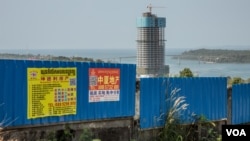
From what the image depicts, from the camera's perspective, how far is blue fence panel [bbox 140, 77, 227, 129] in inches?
333

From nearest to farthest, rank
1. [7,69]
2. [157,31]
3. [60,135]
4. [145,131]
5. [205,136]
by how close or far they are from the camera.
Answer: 1. [7,69]
2. [60,135]
3. [145,131]
4. [205,136]
5. [157,31]

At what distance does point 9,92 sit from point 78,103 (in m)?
1.37

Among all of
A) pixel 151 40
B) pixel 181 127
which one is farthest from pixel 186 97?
pixel 151 40

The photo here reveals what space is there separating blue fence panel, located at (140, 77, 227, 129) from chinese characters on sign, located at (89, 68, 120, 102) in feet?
2.04

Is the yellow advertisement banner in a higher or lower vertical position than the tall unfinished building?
lower

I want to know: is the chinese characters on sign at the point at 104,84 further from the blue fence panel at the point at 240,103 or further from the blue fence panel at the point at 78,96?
the blue fence panel at the point at 240,103

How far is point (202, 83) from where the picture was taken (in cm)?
973

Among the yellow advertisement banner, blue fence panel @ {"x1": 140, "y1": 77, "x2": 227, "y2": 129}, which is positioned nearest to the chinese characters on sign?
the yellow advertisement banner

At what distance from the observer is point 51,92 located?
276 inches

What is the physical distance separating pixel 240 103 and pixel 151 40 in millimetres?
96746

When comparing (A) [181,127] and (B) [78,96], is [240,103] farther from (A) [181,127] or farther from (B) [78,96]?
(B) [78,96]

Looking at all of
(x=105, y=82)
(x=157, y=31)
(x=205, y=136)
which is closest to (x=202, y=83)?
(x=205, y=136)

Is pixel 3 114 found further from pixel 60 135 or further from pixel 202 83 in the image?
pixel 202 83

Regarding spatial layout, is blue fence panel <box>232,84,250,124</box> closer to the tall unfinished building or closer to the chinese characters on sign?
the chinese characters on sign
